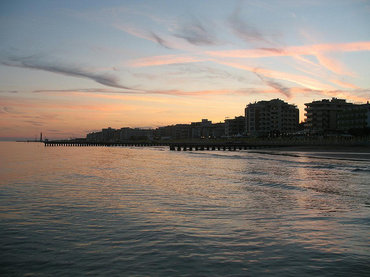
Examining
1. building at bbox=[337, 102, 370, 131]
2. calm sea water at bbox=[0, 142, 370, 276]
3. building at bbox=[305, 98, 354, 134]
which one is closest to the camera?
calm sea water at bbox=[0, 142, 370, 276]

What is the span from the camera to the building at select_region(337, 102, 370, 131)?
12175 centimetres

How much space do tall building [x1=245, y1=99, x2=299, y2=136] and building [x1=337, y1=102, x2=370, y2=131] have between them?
4941cm

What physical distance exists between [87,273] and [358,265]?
6.00 metres

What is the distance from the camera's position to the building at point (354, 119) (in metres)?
122

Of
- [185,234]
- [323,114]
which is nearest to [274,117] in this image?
[323,114]

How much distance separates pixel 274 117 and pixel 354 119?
58393mm

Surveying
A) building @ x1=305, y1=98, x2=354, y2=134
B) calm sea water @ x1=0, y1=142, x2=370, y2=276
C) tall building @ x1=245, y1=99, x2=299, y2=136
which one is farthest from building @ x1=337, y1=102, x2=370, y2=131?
calm sea water @ x1=0, y1=142, x2=370, y2=276

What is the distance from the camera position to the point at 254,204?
599 inches

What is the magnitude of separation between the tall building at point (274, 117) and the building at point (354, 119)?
49.4m

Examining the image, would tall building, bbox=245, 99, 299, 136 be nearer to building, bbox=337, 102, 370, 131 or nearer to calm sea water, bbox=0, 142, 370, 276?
building, bbox=337, 102, 370, 131

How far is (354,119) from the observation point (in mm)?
126938

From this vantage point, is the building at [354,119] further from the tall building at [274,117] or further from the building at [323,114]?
the tall building at [274,117]

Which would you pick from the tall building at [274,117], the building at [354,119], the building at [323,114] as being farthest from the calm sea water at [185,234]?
the tall building at [274,117]

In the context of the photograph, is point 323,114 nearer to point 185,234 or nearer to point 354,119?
point 354,119
